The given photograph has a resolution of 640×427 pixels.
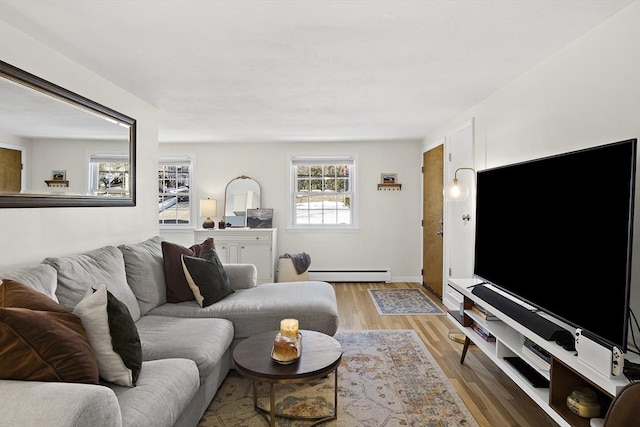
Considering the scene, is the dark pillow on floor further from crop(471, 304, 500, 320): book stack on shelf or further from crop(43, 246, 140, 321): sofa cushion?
crop(471, 304, 500, 320): book stack on shelf

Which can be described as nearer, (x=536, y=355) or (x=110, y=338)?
(x=110, y=338)

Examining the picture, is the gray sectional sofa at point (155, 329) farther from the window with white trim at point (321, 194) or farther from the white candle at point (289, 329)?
the window with white trim at point (321, 194)

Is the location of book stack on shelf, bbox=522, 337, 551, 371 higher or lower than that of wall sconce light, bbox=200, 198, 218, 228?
lower

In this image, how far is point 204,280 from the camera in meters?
3.02

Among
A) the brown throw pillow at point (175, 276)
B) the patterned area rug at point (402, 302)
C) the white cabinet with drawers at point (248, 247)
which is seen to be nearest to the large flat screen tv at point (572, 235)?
the patterned area rug at point (402, 302)

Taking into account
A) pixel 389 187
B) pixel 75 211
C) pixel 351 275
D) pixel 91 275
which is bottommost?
pixel 351 275

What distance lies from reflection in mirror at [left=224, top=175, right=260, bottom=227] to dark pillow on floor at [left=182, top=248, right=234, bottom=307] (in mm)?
2952

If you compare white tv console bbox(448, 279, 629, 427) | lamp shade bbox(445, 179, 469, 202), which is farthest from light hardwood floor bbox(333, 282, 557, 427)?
lamp shade bbox(445, 179, 469, 202)

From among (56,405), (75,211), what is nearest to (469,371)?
(56,405)

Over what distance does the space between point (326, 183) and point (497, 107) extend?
10.7 feet

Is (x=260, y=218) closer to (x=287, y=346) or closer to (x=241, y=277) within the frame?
(x=241, y=277)

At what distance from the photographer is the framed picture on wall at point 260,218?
6031 mm

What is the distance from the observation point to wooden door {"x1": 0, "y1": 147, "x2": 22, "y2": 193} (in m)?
2.11

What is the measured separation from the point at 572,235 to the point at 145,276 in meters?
2.79
